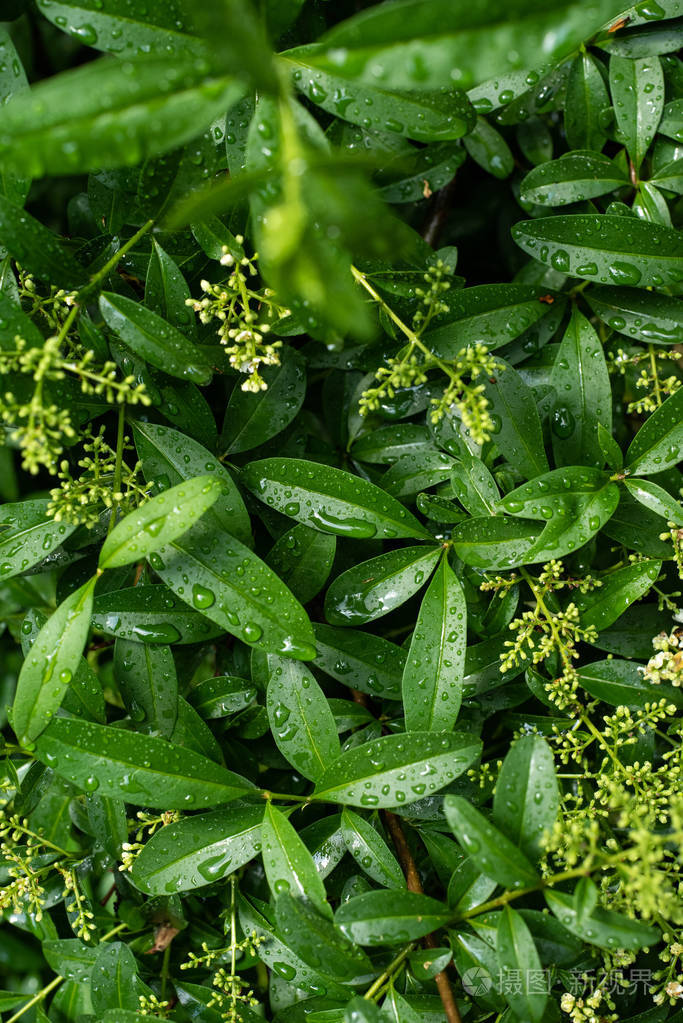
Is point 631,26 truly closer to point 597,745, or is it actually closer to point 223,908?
point 597,745

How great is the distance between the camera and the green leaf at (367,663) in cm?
163

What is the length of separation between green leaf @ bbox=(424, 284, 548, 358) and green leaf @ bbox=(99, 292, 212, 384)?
0.54 metres

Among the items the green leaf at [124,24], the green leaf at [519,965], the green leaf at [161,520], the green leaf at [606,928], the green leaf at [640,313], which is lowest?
the green leaf at [519,965]

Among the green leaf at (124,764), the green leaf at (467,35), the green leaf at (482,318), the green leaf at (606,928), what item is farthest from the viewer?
the green leaf at (482,318)

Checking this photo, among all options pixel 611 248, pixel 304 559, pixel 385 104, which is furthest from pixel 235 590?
pixel 611 248

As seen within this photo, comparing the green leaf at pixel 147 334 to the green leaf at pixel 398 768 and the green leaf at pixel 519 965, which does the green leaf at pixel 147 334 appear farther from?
the green leaf at pixel 519 965

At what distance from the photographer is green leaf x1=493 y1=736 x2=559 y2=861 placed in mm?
1310

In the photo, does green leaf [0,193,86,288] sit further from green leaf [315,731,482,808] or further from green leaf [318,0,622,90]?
green leaf [315,731,482,808]

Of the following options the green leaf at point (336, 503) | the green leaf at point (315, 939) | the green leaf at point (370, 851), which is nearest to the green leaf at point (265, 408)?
the green leaf at point (336, 503)

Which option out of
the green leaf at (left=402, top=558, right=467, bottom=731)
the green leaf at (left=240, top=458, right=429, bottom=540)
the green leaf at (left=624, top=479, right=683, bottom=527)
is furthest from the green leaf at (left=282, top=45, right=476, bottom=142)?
the green leaf at (left=402, top=558, right=467, bottom=731)

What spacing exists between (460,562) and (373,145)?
92 centimetres

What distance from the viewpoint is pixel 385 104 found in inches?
55.5

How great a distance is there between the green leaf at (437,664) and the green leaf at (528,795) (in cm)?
19

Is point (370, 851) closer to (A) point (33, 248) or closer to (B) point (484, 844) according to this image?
(B) point (484, 844)
